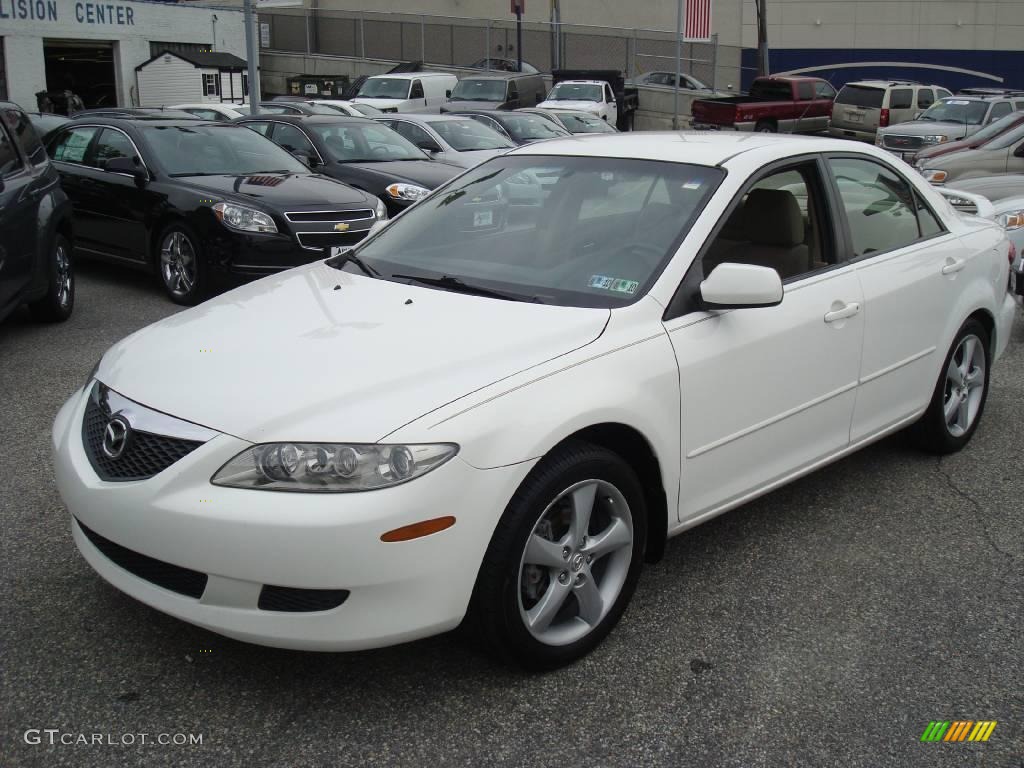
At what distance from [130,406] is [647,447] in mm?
1593

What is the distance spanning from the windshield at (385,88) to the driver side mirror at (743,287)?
24.9 meters

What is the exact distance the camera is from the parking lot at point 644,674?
9.70ft

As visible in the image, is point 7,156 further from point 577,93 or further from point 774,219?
point 577,93

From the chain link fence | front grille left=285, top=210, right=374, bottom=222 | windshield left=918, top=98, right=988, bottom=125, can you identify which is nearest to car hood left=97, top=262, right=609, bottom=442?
front grille left=285, top=210, right=374, bottom=222

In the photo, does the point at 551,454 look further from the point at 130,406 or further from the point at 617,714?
the point at 130,406

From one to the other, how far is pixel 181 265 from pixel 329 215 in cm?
129

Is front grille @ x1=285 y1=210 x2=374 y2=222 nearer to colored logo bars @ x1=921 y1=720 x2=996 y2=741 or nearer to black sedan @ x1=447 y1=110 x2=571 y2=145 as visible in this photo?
colored logo bars @ x1=921 y1=720 x2=996 y2=741

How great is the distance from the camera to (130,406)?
3.24 m

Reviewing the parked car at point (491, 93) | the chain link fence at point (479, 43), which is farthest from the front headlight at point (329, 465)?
the chain link fence at point (479, 43)

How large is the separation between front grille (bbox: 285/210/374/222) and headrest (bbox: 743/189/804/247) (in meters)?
5.32

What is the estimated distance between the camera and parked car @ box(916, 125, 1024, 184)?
13.4 m

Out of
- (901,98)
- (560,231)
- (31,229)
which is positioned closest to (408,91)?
(901,98)

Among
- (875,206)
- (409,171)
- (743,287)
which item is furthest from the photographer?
(409,171)

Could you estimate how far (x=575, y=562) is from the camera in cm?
330
